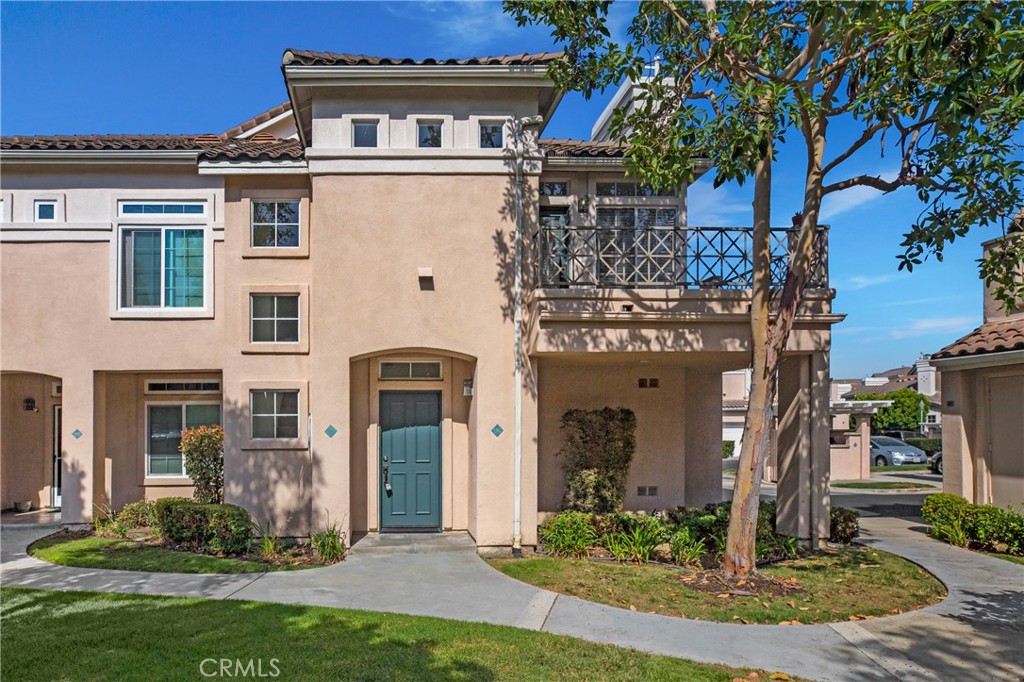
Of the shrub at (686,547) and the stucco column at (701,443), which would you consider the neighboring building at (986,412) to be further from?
the shrub at (686,547)

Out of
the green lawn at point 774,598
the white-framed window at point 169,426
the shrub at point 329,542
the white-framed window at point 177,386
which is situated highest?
A: the white-framed window at point 177,386

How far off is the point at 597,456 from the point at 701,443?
2438 millimetres

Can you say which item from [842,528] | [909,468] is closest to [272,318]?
[842,528]

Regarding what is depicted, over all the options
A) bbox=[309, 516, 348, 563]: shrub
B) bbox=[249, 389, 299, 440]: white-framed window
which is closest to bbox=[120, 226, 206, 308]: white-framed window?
bbox=[249, 389, 299, 440]: white-framed window

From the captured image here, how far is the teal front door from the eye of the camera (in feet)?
39.4

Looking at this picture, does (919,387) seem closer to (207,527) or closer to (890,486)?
(890,486)

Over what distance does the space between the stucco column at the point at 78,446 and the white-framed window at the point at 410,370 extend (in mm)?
5461

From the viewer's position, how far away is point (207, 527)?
10789mm

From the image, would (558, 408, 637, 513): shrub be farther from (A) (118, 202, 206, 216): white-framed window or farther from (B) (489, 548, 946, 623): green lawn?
(A) (118, 202, 206, 216): white-framed window

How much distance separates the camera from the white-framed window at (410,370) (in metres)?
12.1

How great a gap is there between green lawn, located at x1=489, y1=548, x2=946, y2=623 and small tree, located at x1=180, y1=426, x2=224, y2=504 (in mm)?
5491

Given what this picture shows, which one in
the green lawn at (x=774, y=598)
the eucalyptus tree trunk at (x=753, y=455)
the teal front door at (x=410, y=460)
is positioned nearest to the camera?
the green lawn at (x=774, y=598)

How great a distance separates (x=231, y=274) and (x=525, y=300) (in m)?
5.19

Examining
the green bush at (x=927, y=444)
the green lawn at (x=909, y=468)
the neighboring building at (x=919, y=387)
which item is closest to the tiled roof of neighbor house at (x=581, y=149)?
the green lawn at (x=909, y=468)
